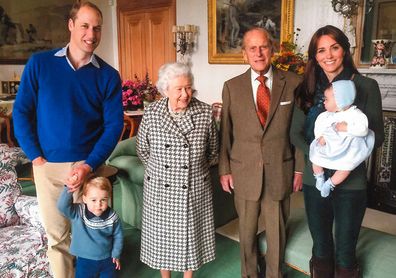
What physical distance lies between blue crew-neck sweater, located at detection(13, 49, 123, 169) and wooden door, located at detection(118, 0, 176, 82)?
4.00m

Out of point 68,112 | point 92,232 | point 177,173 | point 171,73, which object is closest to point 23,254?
point 92,232

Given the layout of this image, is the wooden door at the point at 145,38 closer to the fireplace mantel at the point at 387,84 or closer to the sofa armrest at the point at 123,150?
the sofa armrest at the point at 123,150

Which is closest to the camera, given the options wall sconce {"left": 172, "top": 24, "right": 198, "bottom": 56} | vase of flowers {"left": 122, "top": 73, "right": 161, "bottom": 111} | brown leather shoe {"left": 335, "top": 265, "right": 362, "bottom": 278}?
brown leather shoe {"left": 335, "top": 265, "right": 362, "bottom": 278}

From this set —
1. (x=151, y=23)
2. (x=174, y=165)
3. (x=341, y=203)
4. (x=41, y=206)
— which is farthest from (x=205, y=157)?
(x=151, y=23)

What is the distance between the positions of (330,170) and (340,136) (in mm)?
174

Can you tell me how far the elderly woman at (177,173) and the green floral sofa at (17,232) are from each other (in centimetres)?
57

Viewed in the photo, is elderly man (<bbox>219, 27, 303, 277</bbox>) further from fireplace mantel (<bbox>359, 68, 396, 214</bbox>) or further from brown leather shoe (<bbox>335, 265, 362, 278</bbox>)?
fireplace mantel (<bbox>359, 68, 396, 214</bbox>)

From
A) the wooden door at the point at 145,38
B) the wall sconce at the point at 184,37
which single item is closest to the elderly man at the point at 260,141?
the wall sconce at the point at 184,37

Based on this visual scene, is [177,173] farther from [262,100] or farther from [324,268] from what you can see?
[324,268]

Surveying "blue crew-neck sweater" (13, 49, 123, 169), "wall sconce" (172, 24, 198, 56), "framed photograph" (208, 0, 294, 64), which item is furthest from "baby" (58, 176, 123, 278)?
"wall sconce" (172, 24, 198, 56)

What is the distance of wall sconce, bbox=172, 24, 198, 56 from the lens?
208 inches

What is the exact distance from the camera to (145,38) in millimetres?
6094

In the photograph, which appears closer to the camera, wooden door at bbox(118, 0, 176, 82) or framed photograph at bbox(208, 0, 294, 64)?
framed photograph at bbox(208, 0, 294, 64)

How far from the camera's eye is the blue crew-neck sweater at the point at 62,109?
1.76 m
